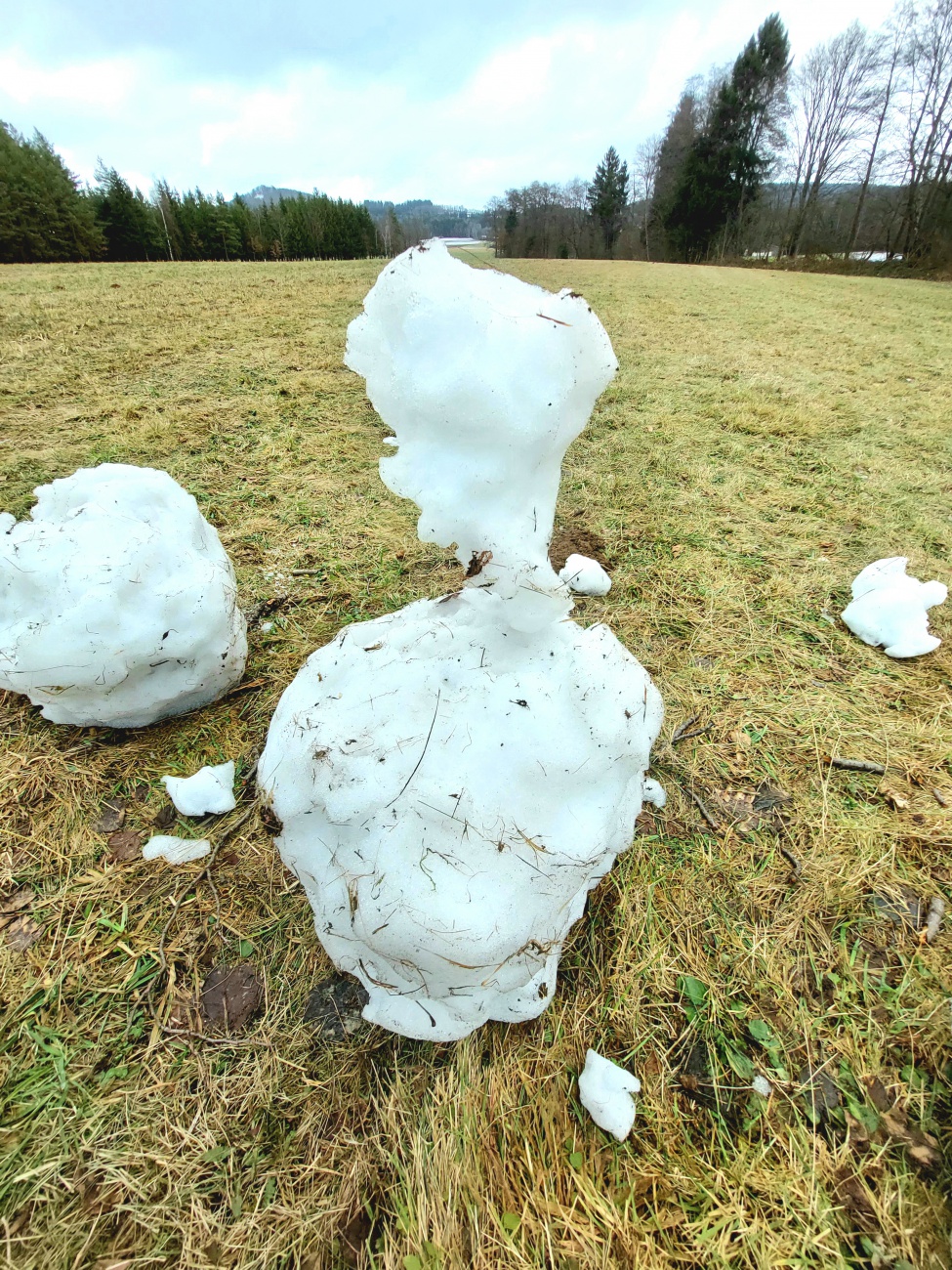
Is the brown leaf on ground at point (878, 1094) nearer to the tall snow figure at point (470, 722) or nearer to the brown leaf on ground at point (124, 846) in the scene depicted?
the tall snow figure at point (470, 722)

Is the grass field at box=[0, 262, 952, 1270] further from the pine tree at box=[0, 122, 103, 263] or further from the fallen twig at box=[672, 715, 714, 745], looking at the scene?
the pine tree at box=[0, 122, 103, 263]

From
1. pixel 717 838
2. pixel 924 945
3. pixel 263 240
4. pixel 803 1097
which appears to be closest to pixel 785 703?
pixel 717 838

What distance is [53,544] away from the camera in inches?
71.5

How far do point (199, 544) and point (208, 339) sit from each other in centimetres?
599

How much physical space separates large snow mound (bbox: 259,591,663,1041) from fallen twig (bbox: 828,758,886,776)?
3.84ft

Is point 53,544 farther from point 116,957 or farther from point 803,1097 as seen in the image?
point 803,1097

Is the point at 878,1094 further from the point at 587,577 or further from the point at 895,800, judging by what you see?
the point at 587,577

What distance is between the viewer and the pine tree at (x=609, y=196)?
2988cm

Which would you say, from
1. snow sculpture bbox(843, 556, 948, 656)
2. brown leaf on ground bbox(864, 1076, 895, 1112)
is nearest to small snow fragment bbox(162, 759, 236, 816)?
brown leaf on ground bbox(864, 1076, 895, 1112)

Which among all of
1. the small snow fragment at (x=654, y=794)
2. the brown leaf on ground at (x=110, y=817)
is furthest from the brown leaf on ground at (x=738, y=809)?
the brown leaf on ground at (x=110, y=817)

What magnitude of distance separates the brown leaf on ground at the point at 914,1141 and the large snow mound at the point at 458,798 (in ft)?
2.69

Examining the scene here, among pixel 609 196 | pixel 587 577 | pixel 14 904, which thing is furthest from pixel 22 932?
pixel 609 196

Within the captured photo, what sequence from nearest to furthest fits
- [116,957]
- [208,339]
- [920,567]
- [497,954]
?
[497,954], [116,957], [920,567], [208,339]

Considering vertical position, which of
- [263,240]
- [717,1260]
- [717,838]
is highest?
[263,240]
